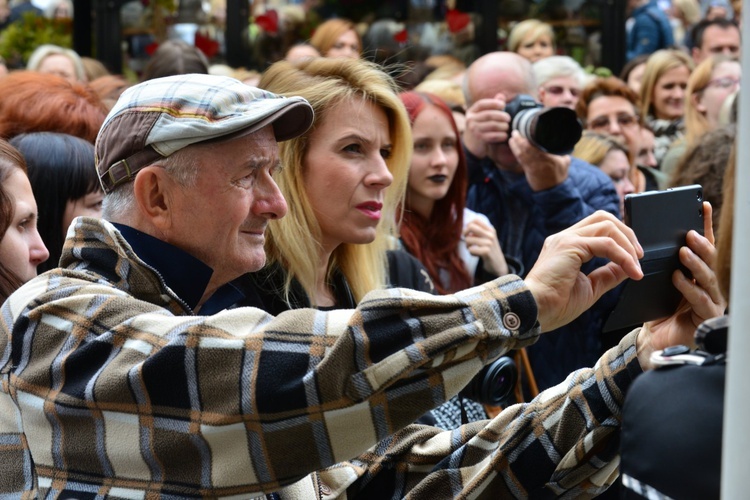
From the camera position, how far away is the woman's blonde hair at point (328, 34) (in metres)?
6.84

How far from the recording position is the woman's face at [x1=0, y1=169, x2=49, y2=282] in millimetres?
2572

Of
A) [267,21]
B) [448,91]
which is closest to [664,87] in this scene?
[448,91]

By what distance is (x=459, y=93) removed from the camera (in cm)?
538

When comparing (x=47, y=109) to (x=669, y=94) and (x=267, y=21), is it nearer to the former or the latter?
(x=267, y=21)

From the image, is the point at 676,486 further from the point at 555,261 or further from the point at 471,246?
the point at 471,246

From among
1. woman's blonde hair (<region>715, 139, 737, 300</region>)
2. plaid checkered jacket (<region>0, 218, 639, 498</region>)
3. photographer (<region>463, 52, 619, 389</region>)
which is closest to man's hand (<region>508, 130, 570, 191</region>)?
photographer (<region>463, 52, 619, 389</region>)

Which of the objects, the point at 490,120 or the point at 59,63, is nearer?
the point at 490,120

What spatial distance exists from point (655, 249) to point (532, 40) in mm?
5167

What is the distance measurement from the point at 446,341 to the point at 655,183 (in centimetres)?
392

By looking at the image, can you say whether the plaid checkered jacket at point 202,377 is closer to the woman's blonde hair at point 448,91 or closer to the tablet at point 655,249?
the tablet at point 655,249

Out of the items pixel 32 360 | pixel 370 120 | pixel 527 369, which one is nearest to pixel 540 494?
pixel 32 360

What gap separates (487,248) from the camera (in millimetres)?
3871

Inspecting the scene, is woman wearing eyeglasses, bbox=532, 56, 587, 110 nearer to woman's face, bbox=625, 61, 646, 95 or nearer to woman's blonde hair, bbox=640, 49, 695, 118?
woman's blonde hair, bbox=640, 49, 695, 118

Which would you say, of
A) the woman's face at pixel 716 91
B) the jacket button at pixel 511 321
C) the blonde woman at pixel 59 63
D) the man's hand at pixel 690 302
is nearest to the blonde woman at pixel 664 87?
the woman's face at pixel 716 91
